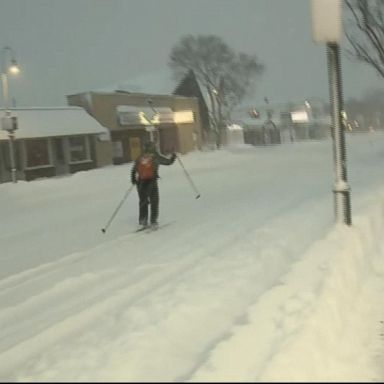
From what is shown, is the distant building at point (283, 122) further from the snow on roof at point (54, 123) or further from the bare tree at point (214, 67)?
the snow on roof at point (54, 123)

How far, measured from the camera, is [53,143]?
1428 inches

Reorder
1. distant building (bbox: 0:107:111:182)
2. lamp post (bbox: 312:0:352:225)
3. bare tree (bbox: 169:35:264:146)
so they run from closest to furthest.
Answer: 1. lamp post (bbox: 312:0:352:225)
2. distant building (bbox: 0:107:111:182)
3. bare tree (bbox: 169:35:264:146)

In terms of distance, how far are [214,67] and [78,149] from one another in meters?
32.1

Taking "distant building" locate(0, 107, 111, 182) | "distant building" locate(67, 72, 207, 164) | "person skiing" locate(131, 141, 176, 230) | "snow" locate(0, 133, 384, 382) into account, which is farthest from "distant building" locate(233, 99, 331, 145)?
"snow" locate(0, 133, 384, 382)

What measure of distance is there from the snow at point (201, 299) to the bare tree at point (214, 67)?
53.0 metres

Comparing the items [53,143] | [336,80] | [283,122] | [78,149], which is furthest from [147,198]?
[283,122]

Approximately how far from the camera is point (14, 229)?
14.6m

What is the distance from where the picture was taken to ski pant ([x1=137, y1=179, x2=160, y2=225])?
12445mm

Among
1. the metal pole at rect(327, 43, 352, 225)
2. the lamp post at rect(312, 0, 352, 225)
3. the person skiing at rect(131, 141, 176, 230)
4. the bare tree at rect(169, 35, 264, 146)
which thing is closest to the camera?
the lamp post at rect(312, 0, 352, 225)

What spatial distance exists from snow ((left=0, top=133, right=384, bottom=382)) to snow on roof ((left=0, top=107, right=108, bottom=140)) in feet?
67.5

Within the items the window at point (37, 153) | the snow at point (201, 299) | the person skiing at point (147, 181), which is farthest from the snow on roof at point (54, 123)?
the person skiing at point (147, 181)

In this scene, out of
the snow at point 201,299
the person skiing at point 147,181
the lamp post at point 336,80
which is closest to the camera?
the snow at point 201,299

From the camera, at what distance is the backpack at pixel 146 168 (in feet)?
40.8

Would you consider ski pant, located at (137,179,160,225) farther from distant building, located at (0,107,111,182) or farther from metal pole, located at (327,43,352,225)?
distant building, located at (0,107,111,182)
